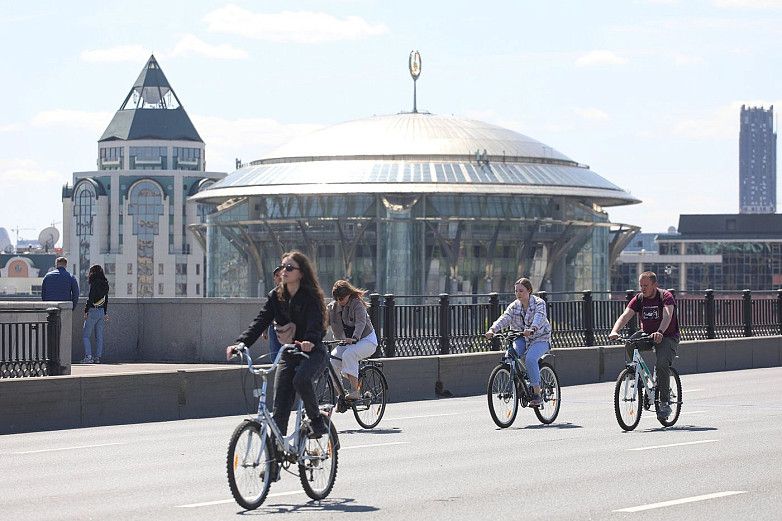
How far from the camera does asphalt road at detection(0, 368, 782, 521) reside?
11047 millimetres

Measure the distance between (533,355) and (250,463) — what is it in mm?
7868

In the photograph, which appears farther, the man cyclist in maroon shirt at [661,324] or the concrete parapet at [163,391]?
the concrete parapet at [163,391]

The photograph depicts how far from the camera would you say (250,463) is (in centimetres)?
1089

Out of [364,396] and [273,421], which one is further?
[364,396]

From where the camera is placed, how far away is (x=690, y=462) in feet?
45.8

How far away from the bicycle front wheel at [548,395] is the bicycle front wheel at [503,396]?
1.31 ft

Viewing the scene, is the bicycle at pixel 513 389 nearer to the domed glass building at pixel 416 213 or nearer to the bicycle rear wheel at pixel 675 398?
the bicycle rear wheel at pixel 675 398

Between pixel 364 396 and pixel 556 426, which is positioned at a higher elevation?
pixel 364 396

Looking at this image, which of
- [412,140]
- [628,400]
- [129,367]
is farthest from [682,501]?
[412,140]

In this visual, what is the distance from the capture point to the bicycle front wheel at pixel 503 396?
58.9ft

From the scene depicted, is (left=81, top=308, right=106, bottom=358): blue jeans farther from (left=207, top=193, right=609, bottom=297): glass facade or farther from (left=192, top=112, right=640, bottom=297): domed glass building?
(left=207, top=193, right=609, bottom=297): glass facade

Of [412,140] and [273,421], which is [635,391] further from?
[412,140]

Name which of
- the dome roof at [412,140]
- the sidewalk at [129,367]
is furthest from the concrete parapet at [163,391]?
the dome roof at [412,140]

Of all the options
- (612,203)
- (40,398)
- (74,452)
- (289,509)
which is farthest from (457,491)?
(612,203)
